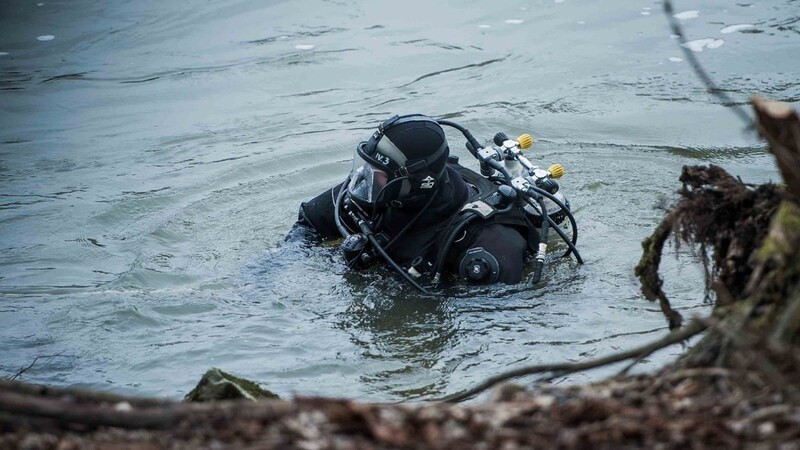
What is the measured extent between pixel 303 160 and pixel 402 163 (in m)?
3.20

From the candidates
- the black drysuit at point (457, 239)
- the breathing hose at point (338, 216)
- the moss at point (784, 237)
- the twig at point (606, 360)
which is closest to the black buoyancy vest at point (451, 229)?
the black drysuit at point (457, 239)

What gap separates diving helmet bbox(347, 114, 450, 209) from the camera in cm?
534

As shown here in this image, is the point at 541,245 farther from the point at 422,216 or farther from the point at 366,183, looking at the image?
the point at 366,183

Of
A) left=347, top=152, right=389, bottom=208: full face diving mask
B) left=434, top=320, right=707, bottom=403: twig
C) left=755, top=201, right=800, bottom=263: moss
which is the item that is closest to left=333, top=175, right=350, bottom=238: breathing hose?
left=347, top=152, right=389, bottom=208: full face diving mask

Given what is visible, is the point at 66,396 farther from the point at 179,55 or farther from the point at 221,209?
the point at 179,55

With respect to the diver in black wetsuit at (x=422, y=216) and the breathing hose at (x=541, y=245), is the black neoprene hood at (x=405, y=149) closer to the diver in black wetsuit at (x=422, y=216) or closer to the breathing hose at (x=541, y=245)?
the diver in black wetsuit at (x=422, y=216)

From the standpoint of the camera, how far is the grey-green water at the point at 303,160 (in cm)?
514

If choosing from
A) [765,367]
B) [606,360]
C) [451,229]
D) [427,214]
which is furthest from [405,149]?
[765,367]

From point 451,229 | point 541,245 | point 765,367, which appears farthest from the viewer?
point 451,229

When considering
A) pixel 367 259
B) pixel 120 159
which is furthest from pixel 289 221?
pixel 120 159

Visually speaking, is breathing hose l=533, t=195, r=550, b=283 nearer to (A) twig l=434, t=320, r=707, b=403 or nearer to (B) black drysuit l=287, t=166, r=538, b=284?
(B) black drysuit l=287, t=166, r=538, b=284

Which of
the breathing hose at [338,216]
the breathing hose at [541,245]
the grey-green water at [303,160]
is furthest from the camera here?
the breathing hose at [338,216]

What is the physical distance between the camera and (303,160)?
839 cm

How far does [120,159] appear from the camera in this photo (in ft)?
27.7
